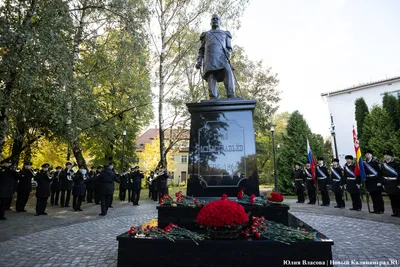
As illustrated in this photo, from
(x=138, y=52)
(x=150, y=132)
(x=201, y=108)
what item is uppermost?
(x=150, y=132)

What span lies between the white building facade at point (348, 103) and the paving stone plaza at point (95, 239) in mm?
21191

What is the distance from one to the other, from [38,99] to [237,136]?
10.2m

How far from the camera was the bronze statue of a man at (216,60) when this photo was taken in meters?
6.14

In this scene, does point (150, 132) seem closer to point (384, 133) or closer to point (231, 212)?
point (384, 133)

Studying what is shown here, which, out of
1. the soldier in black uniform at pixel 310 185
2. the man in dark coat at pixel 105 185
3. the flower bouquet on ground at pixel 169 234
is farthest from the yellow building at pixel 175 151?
the flower bouquet on ground at pixel 169 234

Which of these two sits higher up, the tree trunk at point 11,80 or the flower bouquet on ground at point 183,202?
the tree trunk at point 11,80

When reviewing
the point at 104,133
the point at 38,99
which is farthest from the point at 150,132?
the point at 38,99

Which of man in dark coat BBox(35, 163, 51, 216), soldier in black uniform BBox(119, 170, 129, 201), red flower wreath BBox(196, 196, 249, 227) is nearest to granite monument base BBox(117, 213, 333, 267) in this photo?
red flower wreath BBox(196, 196, 249, 227)

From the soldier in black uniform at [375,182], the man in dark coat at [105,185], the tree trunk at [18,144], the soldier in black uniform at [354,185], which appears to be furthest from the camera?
the tree trunk at [18,144]

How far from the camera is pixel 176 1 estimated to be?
17.7 m

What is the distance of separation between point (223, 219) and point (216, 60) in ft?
14.0

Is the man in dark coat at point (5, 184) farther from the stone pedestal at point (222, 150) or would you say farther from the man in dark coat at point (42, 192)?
the stone pedestal at point (222, 150)

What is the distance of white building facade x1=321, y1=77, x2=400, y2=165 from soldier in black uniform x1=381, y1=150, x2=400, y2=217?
1850 centimetres

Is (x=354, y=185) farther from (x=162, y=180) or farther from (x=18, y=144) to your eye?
(x=18, y=144)
